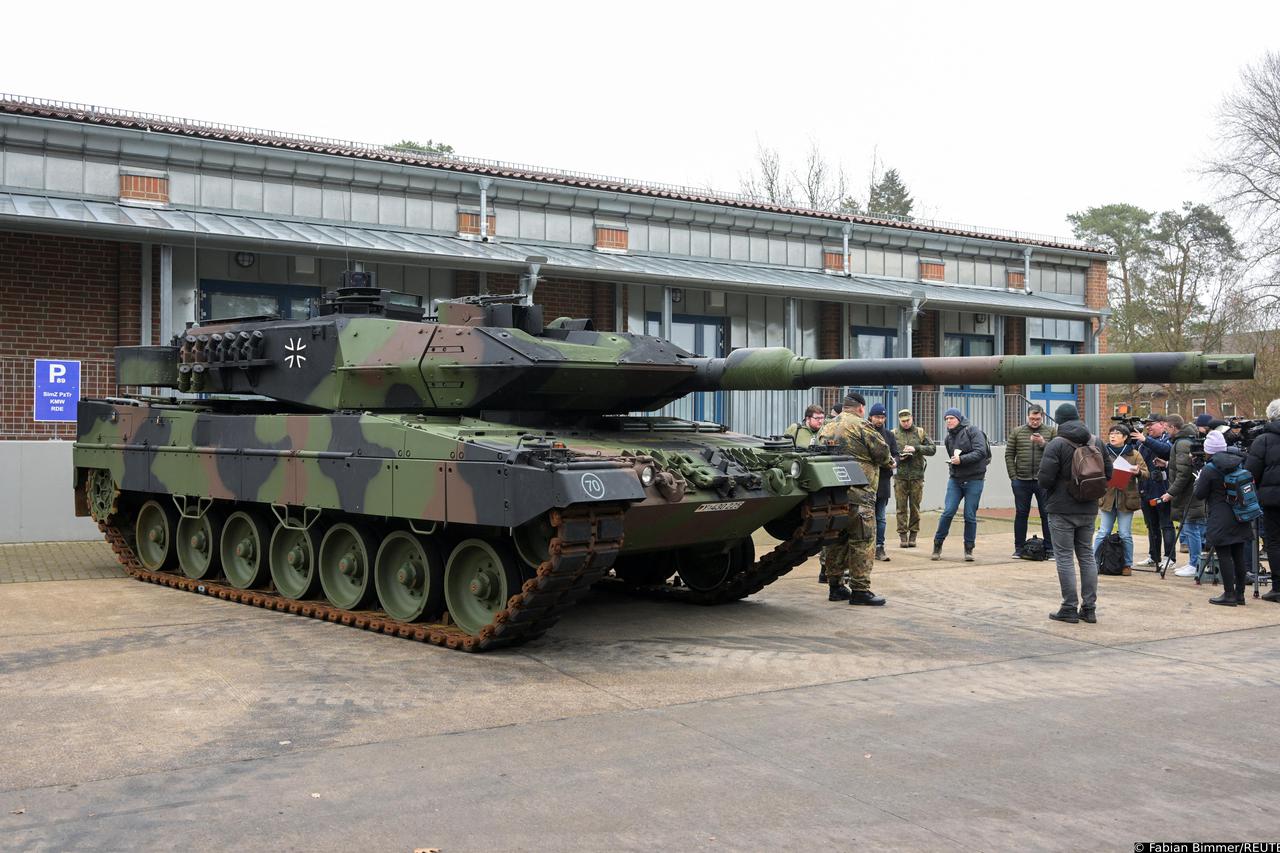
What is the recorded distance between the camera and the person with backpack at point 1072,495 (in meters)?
9.88

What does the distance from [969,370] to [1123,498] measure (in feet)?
18.9

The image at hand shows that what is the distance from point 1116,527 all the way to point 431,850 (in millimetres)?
11003

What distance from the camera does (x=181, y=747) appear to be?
246 inches

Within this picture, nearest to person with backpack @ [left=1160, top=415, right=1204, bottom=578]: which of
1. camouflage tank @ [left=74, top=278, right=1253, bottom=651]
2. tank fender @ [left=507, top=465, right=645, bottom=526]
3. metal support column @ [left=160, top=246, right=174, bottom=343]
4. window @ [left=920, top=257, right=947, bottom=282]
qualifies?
camouflage tank @ [left=74, top=278, right=1253, bottom=651]

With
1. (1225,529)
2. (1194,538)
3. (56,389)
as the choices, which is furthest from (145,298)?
(1225,529)

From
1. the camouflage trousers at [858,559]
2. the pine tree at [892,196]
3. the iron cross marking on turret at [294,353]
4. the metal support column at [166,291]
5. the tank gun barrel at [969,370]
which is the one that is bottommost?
the camouflage trousers at [858,559]

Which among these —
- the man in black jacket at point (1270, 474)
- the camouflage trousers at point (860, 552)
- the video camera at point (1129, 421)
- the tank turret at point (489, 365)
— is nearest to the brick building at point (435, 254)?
the tank turret at point (489, 365)

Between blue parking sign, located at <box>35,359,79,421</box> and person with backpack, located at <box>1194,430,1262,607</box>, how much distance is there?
12678 millimetres

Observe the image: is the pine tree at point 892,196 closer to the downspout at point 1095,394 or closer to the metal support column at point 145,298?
the downspout at point 1095,394

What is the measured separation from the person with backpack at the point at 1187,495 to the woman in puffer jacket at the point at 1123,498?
0.98 feet

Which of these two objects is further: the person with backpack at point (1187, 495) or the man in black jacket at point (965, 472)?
the man in black jacket at point (965, 472)

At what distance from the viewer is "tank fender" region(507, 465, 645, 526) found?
8156mm

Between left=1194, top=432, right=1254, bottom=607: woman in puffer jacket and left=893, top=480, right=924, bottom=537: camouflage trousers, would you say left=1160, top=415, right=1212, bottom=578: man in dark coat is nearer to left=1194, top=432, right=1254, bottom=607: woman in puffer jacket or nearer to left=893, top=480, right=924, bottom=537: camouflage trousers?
left=1194, top=432, right=1254, bottom=607: woman in puffer jacket

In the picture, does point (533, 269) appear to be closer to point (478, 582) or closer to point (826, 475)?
point (826, 475)
